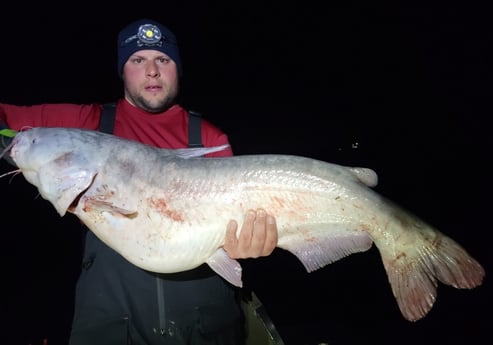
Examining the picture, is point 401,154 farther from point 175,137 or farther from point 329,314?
point 175,137

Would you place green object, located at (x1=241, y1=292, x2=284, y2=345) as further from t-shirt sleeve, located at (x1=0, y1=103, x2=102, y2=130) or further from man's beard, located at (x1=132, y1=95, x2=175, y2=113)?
t-shirt sleeve, located at (x1=0, y1=103, x2=102, y2=130)

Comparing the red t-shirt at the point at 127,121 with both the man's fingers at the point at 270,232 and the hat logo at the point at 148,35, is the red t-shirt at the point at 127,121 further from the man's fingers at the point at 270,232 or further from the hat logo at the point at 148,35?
the man's fingers at the point at 270,232

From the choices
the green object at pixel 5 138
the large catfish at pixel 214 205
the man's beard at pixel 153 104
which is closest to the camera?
the large catfish at pixel 214 205

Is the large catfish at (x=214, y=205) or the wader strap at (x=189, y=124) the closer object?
the large catfish at (x=214, y=205)

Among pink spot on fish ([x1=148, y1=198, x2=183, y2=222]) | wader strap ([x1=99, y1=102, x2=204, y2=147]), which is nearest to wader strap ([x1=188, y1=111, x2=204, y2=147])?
wader strap ([x1=99, y1=102, x2=204, y2=147])

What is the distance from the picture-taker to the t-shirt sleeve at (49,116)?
2562mm

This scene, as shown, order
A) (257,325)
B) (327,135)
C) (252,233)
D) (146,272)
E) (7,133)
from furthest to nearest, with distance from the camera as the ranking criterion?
(327,135), (257,325), (146,272), (7,133), (252,233)

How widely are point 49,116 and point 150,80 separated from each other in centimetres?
97

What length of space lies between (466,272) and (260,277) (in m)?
4.96

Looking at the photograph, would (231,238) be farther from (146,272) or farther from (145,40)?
(145,40)

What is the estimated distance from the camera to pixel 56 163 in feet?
6.45

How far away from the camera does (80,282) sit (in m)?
2.45

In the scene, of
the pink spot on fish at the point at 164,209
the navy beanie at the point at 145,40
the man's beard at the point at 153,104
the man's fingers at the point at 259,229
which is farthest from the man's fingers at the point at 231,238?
the navy beanie at the point at 145,40

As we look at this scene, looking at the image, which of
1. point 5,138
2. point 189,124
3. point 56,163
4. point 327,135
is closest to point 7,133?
point 5,138
